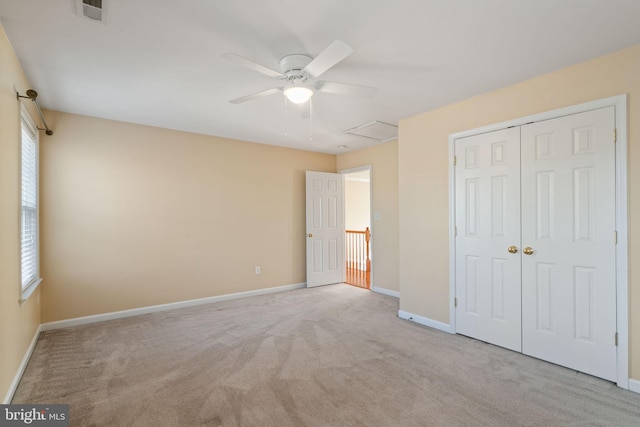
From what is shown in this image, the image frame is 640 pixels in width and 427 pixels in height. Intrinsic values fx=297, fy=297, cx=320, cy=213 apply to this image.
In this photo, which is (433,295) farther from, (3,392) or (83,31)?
(83,31)

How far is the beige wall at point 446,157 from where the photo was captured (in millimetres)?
2217

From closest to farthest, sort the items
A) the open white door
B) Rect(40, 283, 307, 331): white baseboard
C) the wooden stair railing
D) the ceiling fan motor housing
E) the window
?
the ceiling fan motor housing → the window → Rect(40, 283, 307, 331): white baseboard → the open white door → the wooden stair railing

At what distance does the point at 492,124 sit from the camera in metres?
2.99

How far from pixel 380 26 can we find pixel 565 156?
1.95 meters

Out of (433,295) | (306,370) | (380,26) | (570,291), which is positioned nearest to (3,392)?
(306,370)

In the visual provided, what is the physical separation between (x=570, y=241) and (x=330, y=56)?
8.15 ft

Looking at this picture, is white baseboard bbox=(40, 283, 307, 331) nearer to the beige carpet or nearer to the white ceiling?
the beige carpet

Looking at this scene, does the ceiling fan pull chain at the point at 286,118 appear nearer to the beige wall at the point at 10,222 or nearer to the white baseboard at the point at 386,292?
the beige wall at the point at 10,222

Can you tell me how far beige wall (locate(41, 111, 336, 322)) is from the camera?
3512 millimetres

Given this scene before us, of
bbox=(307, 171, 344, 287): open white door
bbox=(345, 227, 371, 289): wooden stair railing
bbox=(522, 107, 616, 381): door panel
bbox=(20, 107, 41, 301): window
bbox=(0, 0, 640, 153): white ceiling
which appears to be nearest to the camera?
bbox=(0, 0, 640, 153): white ceiling

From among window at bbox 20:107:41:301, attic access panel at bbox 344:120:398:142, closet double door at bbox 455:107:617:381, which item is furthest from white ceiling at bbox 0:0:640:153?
attic access panel at bbox 344:120:398:142

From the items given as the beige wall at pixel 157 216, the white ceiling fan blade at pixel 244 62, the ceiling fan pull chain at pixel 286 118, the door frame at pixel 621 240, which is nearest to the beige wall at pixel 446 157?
the door frame at pixel 621 240

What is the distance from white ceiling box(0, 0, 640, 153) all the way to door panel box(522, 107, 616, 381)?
0.65m

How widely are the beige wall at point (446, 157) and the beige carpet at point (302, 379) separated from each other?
47 centimetres
